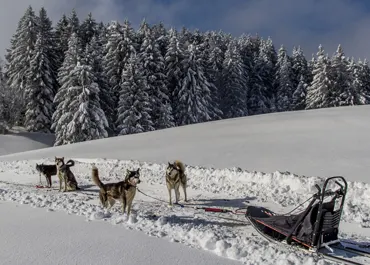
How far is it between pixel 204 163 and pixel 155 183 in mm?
2720

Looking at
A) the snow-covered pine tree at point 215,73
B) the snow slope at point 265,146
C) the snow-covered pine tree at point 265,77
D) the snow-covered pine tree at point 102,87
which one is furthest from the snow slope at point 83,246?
the snow-covered pine tree at point 265,77

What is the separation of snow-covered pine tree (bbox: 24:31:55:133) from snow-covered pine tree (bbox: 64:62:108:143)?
6712 millimetres

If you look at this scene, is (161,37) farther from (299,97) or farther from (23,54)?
(299,97)

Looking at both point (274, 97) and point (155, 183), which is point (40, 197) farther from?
point (274, 97)

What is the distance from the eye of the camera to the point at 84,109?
34.5m

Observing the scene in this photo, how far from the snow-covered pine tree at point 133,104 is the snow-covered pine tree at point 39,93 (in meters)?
8.84

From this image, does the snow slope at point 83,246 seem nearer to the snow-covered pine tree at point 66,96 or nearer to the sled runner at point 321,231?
the sled runner at point 321,231

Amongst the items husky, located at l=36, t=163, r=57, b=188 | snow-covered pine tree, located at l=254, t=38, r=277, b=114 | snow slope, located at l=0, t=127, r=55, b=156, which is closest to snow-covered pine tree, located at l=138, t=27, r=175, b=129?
snow slope, located at l=0, t=127, r=55, b=156

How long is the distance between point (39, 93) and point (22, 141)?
608cm

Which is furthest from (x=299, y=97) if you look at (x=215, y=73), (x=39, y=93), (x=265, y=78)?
(x=39, y=93)

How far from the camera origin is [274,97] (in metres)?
64.6

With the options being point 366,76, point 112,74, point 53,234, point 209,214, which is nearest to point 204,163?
point 209,214

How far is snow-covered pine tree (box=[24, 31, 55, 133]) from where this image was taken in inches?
1606

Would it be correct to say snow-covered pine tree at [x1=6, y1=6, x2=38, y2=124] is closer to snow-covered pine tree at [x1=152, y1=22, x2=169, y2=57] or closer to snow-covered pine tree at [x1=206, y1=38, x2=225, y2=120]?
snow-covered pine tree at [x1=152, y1=22, x2=169, y2=57]
